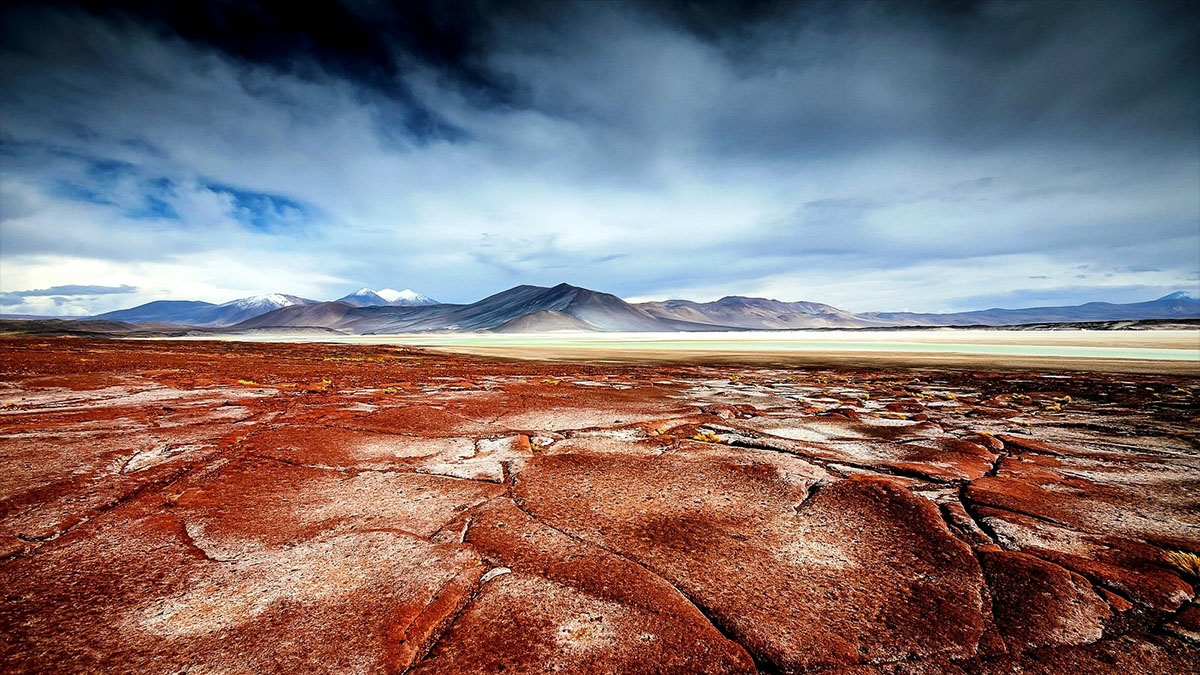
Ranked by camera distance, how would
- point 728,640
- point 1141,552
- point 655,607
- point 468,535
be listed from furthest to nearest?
1. point 468,535
2. point 1141,552
3. point 655,607
4. point 728,640

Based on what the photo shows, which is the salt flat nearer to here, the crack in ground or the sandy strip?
the sandy strip

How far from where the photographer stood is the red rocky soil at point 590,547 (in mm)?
1950

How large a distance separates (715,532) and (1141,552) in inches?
93.4

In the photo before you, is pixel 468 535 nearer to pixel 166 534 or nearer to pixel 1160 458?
pixel 166 534

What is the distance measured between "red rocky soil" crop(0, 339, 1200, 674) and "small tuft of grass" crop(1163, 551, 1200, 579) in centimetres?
6

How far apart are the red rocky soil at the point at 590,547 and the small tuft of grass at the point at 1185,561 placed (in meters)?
0.06

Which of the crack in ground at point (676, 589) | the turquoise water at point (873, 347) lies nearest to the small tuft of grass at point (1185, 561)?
the crack in ground at point (676, 589)

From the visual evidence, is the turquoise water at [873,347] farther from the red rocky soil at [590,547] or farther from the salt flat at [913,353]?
the red rocky soil at [590,547]

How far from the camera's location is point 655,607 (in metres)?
2.23

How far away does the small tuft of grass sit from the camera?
8.16ft

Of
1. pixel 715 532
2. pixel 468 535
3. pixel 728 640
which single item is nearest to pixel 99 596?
pixel 468 535

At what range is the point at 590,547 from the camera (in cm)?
279

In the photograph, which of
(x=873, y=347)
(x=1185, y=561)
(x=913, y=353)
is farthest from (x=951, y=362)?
(x=1185, y=561)

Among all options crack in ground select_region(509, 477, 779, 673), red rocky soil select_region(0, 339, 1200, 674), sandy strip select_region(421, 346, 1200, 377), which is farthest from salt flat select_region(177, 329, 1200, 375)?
crack in ground select_region(509, 477, 779, 673)
